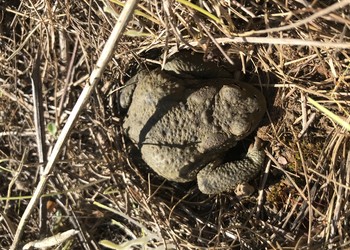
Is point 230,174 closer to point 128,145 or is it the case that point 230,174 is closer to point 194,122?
point 194,122

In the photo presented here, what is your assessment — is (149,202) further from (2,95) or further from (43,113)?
(2,95)

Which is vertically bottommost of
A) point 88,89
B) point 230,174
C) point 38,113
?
point 230,174

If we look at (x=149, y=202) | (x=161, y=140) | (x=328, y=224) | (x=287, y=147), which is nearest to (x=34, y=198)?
(x=149, y=202)

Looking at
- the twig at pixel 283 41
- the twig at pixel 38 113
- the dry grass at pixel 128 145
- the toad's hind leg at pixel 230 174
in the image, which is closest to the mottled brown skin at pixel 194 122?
the toad's hind leg at pixel 230 174

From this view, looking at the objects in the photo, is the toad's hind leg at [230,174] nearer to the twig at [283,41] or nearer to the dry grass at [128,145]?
the dry grass at [128,145]

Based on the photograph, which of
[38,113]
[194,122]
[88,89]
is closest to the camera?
[88,89]

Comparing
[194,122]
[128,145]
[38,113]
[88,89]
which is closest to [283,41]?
[194,122]

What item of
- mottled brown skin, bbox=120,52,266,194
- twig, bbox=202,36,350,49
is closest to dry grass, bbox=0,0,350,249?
twig, bbox=202,36,350,49

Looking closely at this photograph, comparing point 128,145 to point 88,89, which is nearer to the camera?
point 88,89
